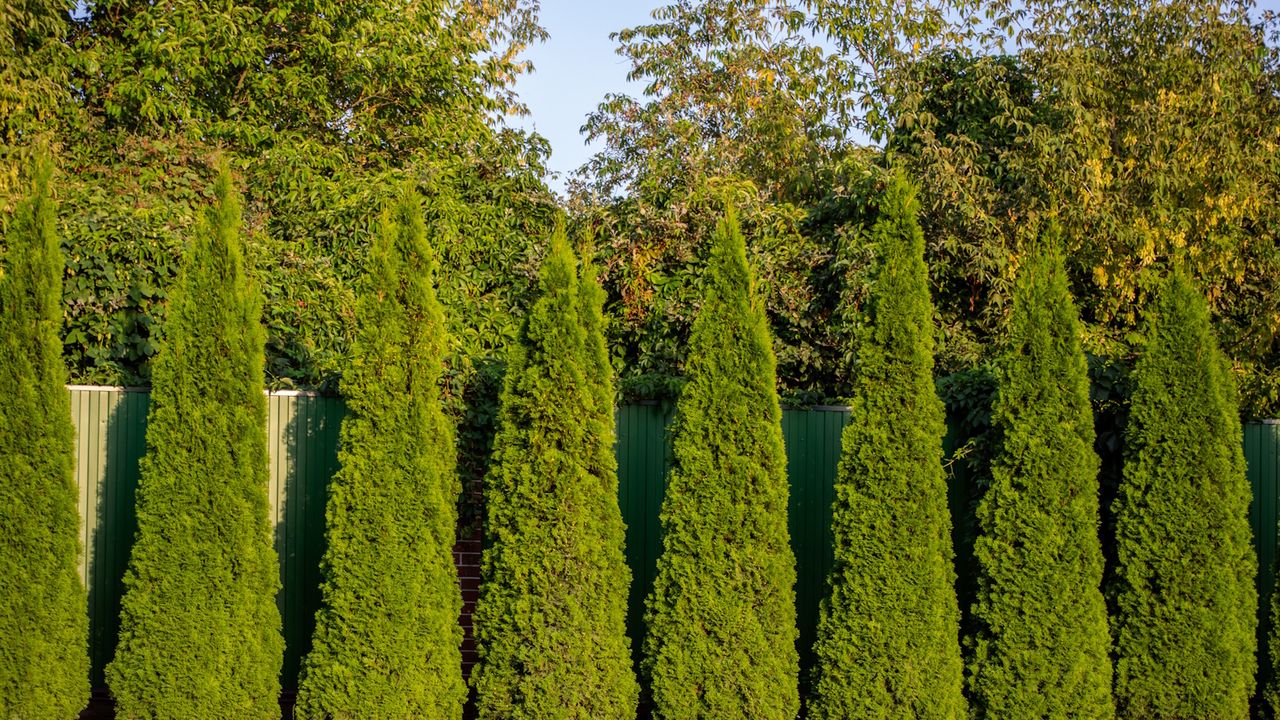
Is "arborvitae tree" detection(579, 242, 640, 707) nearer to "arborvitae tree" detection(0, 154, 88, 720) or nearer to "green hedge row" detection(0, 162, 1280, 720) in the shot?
"green hedge row" detection(0, 162, 1280, 720)

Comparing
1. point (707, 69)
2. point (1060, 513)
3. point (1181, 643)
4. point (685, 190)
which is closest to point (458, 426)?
point (685, 190)

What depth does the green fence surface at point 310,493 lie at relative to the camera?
26.8 feet

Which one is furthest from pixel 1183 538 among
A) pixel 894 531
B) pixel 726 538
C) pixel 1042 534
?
pixel 726 538

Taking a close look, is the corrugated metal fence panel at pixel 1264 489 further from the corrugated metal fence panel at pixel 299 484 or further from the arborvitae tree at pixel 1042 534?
the corrugated metal fence panel at pixel 299 484

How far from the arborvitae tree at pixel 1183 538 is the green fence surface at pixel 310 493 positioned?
1073 mm

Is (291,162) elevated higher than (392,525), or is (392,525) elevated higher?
(291,162)

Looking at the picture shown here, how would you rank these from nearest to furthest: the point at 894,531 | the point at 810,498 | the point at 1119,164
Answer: the point at 894,531 → the point at 810,498 → the point at 1119,164

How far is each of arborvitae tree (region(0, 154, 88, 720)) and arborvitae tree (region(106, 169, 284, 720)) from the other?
0.34 m

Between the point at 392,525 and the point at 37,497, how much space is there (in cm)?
229

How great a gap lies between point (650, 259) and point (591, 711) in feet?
14.1

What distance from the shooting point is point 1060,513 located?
725 centimetres

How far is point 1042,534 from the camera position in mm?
7191

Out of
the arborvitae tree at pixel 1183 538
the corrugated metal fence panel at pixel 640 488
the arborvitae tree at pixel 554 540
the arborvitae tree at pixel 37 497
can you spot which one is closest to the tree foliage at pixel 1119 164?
the arborvitae tree at pixel 1183 538

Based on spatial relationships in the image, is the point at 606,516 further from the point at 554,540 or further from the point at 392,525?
the point at 392,525
